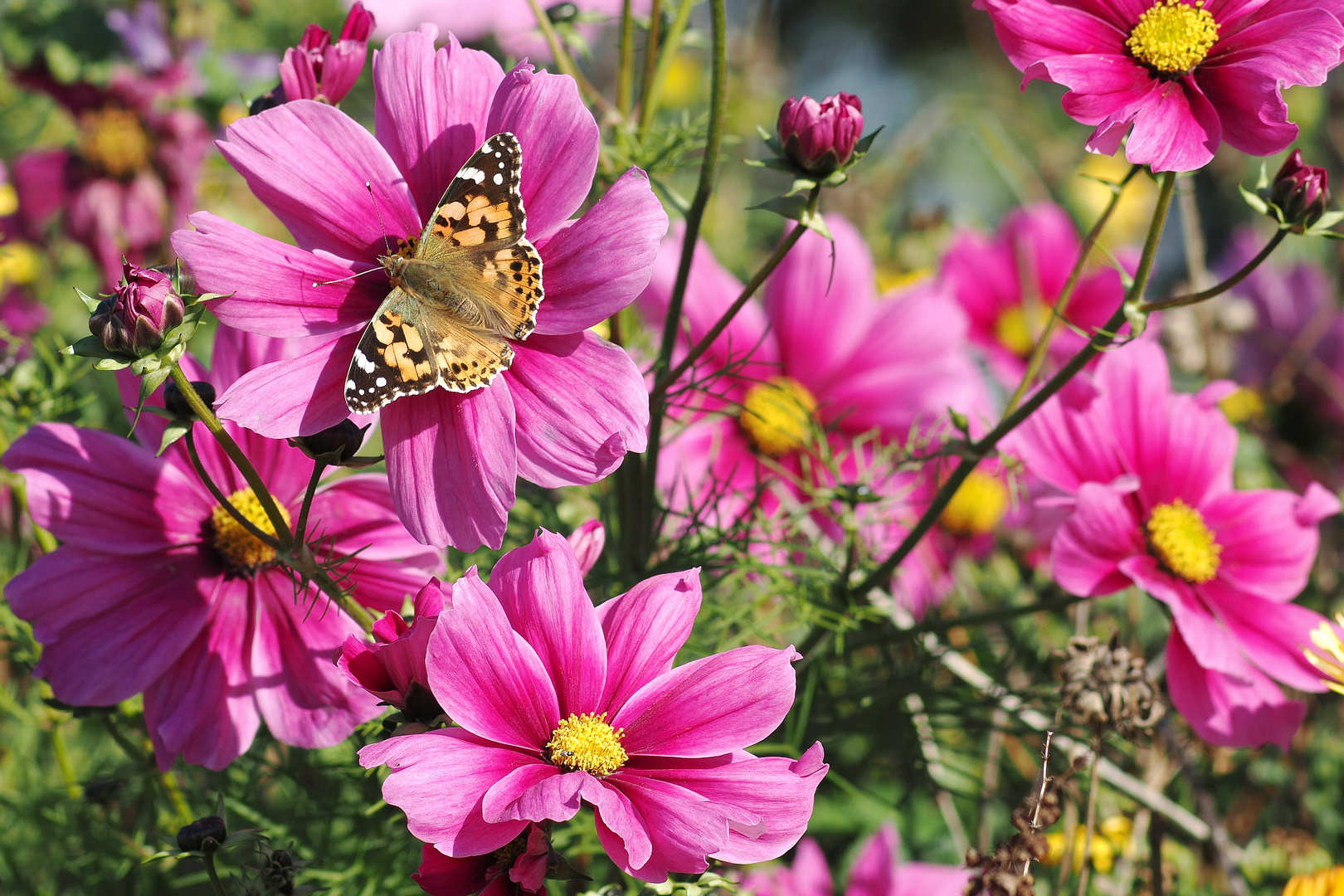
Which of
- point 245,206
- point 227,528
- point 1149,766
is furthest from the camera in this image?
point 245,206

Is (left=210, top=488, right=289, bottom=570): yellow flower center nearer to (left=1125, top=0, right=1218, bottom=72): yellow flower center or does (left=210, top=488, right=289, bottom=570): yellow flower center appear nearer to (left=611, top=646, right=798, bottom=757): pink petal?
(left=611, top=646, right=798, bottom=757): pink petal

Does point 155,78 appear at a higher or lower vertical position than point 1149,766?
higher

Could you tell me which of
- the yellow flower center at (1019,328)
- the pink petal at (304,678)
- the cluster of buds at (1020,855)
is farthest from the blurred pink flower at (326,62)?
the yellow flower center at (1019,328)

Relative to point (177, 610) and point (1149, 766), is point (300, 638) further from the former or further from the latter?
point (1149, 766)

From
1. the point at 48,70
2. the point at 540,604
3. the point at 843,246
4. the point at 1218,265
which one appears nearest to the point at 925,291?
the point at 843,246

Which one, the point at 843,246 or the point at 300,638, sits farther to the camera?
the point at 843,246
